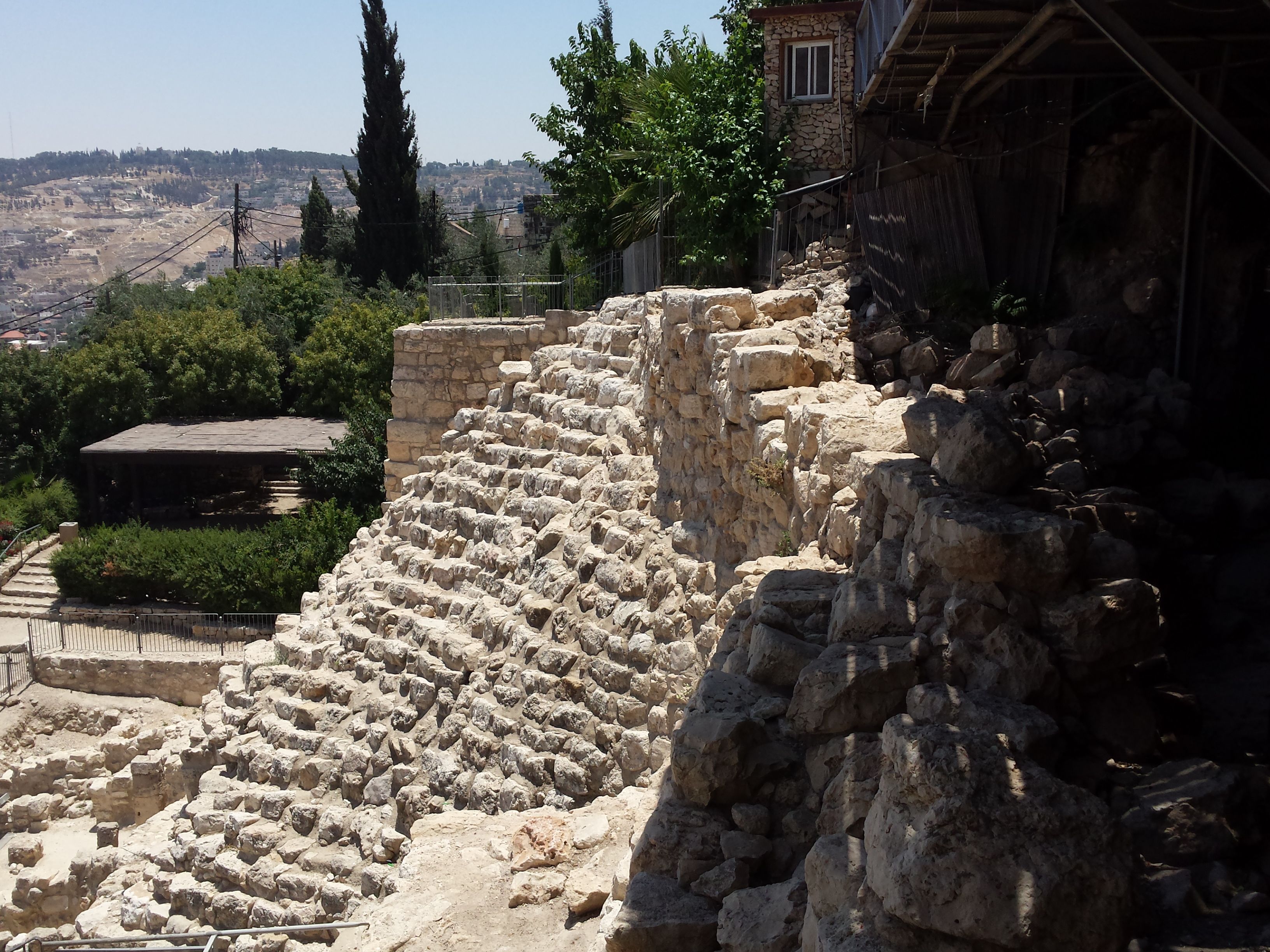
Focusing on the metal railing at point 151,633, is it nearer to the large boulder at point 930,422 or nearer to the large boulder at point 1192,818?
the large boulder at point 930,422

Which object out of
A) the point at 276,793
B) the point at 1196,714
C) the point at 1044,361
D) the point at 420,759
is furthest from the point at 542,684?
the point at 1196,714

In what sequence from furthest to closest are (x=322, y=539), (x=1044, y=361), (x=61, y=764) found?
(x=322, y=539) < (x=61, y=764) < (x=1044, y=361)

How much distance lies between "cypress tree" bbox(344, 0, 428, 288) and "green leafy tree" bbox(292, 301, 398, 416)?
7.22 m

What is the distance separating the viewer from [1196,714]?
13.9 feet

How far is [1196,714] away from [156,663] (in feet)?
55.0

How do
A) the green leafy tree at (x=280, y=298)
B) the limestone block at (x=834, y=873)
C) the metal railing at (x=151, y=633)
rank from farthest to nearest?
the green leafy tree at (x=280, y=298), the metal railing at (x=151, y=633), the limestone block at (x=834, y=873)

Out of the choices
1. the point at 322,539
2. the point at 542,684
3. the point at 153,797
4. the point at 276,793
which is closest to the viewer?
the point at 542,684

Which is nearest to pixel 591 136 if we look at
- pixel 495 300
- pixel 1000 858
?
pixel 495 300

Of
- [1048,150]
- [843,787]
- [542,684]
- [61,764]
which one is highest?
[1048,150]

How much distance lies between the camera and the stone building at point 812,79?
49.1 feet

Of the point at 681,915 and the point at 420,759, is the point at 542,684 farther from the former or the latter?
the point at 681,915

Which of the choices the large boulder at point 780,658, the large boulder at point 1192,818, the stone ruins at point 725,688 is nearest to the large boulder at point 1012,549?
the stone ruins at point 725,688

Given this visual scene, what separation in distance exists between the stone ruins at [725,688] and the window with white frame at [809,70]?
5.06 m

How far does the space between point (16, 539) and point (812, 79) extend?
63.7ft
